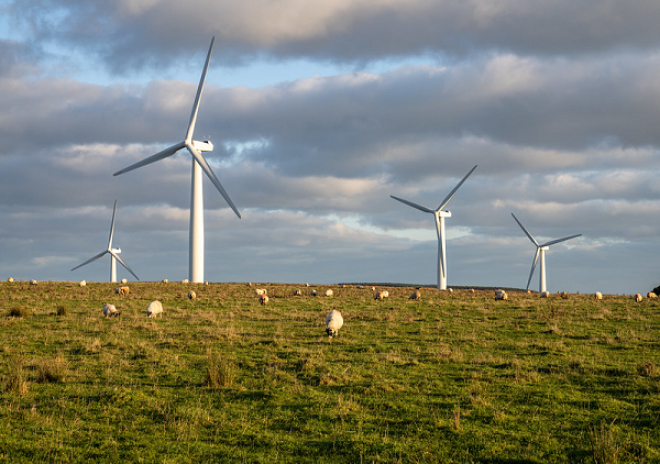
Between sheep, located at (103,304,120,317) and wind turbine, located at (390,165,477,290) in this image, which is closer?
sheep, located at (103,304,120,317)

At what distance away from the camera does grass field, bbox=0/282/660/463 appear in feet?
38.1

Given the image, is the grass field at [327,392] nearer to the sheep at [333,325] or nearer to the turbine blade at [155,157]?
the sheep at [333,325]

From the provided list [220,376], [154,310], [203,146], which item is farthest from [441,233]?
[220,376]

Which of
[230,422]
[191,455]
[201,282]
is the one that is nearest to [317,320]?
[230,422]

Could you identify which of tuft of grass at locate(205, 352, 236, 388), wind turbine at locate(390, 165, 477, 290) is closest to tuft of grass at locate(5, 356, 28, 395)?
tuft of grass at locate(205, 352, 236, 388)

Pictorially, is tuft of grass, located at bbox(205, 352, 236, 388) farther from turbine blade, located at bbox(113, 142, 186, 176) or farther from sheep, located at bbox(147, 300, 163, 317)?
turbine blade, located at bbox(113, 142, 186, 176)

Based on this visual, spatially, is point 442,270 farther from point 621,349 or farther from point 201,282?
point 621,349

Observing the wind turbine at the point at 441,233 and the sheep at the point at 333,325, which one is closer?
the sheep at the point at 333,325

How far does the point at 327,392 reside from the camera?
16.0m

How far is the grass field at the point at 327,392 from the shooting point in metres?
11.6

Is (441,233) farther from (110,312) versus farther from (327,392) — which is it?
(327,392)

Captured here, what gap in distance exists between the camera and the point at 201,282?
2896 inches

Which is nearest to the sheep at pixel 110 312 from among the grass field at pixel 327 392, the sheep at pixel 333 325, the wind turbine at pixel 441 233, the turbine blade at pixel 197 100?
the grass field at pixel 327 392

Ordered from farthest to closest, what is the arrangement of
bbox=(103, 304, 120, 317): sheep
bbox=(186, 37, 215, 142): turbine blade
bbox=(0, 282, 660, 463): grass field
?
bbox=(186, 37, 215, 142): turbine blade, bbox=(103, 304, 120, 317): sheep, bbox=(0, 282, 660, 463): grass field
